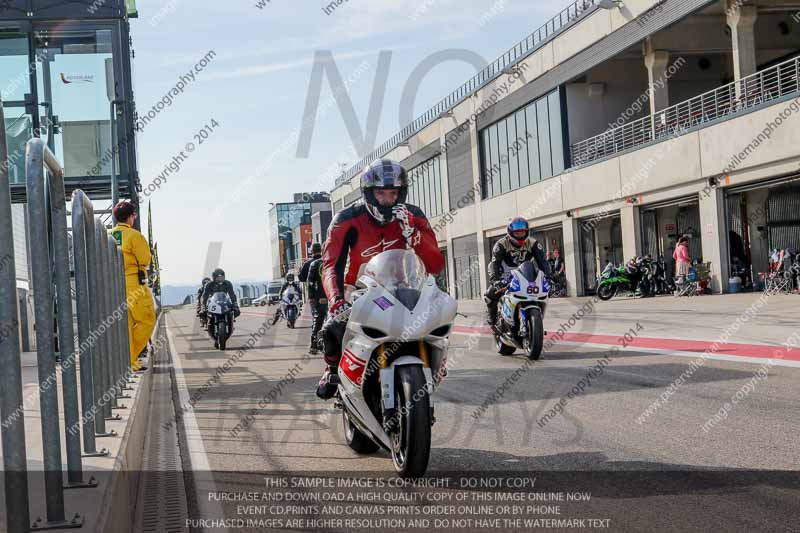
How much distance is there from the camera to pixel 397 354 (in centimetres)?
521

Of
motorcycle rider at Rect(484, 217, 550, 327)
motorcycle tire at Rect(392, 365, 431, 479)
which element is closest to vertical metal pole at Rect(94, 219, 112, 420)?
motorcycle tire at Rect(392, 365, 431, 479)

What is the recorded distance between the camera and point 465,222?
161 ft

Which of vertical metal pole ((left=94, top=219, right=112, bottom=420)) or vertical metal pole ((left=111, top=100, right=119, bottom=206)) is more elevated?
vertical metal pole ((left=111, top=100, right=119, bottom=206))

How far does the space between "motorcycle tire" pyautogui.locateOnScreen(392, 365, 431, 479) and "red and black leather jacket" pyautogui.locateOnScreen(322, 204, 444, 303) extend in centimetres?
122

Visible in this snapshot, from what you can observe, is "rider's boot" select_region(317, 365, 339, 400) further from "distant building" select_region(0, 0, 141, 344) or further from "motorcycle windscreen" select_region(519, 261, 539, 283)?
"distant building" select_region(0, 0, 141, 344)

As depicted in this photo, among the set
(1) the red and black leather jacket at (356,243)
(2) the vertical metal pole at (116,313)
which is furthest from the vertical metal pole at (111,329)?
(1) the red and black leather jacket at (356,243)

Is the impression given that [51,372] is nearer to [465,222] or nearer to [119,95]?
[119,95]

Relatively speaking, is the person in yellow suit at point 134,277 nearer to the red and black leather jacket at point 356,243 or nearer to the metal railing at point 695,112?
the red and black leather jacket at point 356,243

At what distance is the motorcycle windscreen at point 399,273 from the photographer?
5266mm

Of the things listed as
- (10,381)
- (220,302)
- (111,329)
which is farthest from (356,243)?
(220,302)

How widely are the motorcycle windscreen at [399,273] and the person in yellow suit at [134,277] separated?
15.1ft

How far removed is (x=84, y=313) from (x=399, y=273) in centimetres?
177

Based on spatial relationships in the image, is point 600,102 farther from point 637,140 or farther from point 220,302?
point 220,302

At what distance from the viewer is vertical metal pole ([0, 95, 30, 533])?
2.65 m
